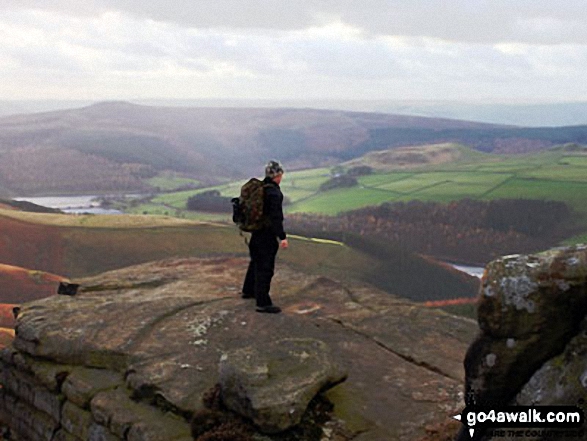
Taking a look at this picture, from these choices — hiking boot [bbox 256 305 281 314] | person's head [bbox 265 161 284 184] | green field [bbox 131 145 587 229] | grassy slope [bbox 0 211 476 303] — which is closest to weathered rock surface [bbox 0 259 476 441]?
hiking boot [bbox 256 305 281 314]

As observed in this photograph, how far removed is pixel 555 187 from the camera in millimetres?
124688

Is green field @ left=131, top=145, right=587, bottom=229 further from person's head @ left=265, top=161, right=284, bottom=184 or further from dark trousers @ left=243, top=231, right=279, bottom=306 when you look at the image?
person's head @ left=265, top=161, right=284, bottom=184

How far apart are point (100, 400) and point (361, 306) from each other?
320 inches

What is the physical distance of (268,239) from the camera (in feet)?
49.2

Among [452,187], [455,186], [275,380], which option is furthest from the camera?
[455,186]

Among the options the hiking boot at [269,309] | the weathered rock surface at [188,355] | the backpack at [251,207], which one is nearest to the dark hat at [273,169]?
the backpack at [251,207]

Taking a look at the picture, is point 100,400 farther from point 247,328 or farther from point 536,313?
point 536,313

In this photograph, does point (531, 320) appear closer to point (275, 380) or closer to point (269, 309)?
point (275, 380)

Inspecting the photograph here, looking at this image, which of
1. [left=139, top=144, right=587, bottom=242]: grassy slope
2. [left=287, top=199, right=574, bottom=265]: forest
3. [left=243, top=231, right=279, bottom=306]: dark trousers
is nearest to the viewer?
[left=243, top=231, right=279, bottom=306]: dark trousers

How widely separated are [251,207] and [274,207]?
0.61 m

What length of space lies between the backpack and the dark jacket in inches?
5.3

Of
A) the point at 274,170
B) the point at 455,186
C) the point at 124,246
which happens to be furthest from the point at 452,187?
the point at 274,170

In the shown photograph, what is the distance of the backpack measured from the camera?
14.5 metres

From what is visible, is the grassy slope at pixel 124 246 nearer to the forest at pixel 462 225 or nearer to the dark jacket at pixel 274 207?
the dark jacket at pixel 274 207
